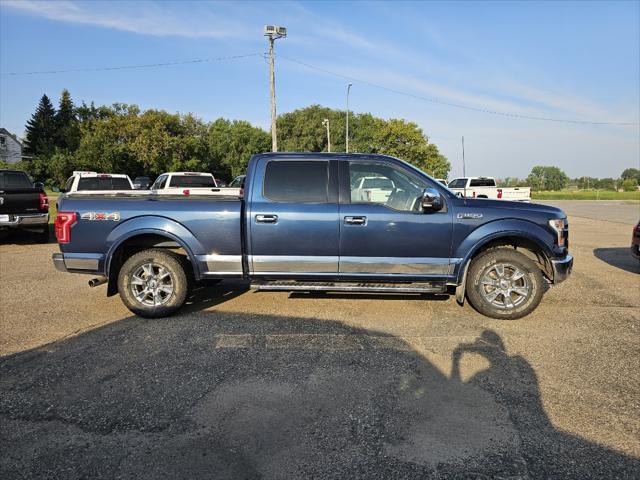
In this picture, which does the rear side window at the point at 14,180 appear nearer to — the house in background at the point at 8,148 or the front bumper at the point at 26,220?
the front bumper at the point at 26,220

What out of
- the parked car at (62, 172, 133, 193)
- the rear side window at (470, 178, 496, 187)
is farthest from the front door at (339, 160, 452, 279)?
the rear side window at (470, 178, 496, 187)

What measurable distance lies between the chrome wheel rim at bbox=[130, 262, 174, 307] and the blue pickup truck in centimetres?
1

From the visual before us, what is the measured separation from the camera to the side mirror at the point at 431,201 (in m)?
4.98

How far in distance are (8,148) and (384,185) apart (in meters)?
85.2

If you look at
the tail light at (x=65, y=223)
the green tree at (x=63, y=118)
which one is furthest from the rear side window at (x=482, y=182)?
the green tree at (x=63, y=118)

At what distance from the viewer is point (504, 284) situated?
5195 millimetres

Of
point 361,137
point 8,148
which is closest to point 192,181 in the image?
point 361,137

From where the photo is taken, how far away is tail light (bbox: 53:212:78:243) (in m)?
5.07

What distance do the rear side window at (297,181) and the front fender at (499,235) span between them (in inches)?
69.5

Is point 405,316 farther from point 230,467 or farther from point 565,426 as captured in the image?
point 230,467

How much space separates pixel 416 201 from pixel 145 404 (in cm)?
358

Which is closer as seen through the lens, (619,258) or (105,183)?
(619,258)

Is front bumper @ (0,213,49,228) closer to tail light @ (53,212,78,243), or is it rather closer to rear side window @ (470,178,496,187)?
tail light @ (53,212,78,243)

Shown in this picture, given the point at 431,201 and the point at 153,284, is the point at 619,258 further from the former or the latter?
the point at 153,284
